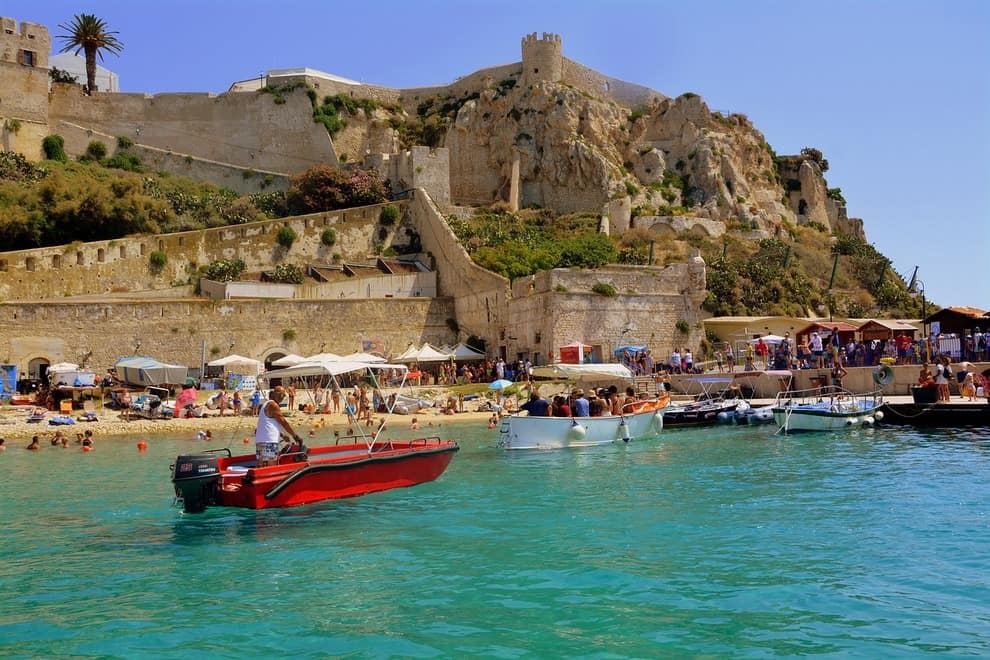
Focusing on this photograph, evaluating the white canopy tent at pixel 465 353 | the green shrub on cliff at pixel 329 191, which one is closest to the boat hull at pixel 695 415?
the white canopy tent at pixel 465 353

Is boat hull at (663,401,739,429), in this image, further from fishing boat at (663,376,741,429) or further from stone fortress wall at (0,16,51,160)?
stone fortress wall at (0,16,51,160)

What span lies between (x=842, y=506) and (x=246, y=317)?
2386 centimetres

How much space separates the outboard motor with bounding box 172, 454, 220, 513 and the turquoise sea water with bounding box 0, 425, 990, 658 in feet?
1.15

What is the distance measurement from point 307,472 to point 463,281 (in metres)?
22.7

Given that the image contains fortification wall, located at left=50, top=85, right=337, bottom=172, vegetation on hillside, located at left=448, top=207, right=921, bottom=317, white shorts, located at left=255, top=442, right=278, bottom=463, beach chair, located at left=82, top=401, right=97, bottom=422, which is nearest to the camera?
white shorts, located at left=255, top=442, right=278, bottom=463

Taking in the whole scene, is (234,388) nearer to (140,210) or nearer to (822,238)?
(140,210)

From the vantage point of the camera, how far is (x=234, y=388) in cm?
2828

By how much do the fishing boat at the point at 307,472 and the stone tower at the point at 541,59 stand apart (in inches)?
1360

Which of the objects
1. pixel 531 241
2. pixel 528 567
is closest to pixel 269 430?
pixel 528 567

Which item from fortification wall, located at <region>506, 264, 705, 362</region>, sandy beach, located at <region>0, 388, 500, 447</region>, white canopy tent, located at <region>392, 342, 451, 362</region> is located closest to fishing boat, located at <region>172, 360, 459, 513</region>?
sandy beach, located at <region>0, 388, 500, 447</region>

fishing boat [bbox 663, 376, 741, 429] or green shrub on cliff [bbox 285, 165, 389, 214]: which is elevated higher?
green shrub on cliff [bbox 285, 165, 389, 214]

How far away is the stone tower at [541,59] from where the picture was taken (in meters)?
45.5

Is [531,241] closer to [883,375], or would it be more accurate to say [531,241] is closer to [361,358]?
Answer: [883,375]

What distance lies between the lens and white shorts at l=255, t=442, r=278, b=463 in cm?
1121
